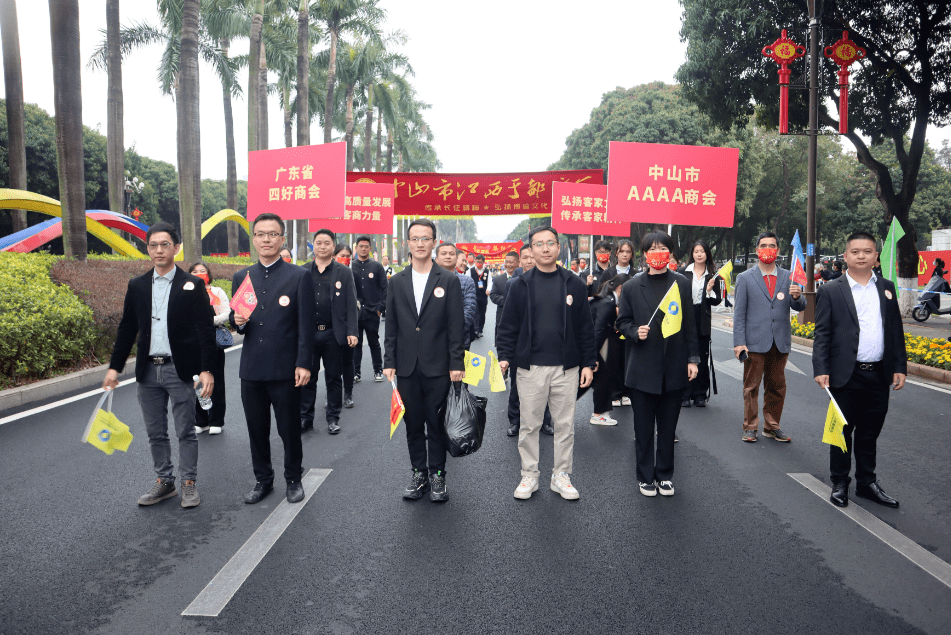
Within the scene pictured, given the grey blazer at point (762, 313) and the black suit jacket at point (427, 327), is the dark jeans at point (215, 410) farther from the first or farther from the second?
the grey blazer at point (762, 313)

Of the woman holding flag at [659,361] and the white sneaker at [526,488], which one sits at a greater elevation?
the woman holding flag at [659,361]

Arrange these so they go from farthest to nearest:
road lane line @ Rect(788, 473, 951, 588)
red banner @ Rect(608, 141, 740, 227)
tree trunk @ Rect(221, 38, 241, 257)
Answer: tree trunk @ Rect(221, 38, 241, 257), red banner @ Rect(608, 141, 740, 227), road lane line @ Rect(788, 473, 951, 588)

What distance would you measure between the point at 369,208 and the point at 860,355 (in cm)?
993

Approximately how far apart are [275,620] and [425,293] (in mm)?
2223

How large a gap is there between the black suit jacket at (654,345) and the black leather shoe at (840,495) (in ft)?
3.87

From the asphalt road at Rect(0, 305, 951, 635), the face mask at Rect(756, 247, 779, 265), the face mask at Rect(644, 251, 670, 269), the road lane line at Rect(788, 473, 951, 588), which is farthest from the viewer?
the face mask at Rect(756, 247, 779, 265)

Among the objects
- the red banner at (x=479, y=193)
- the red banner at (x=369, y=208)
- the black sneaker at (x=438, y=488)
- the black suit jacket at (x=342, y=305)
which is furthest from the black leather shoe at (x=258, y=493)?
the red banner at (x=479, y=193)

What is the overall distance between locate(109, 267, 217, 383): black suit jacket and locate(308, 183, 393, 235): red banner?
8.15 m

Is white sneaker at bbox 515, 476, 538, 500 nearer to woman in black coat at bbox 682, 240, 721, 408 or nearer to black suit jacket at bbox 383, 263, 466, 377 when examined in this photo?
black suit jacket at bbox 383, 263, 466, 377

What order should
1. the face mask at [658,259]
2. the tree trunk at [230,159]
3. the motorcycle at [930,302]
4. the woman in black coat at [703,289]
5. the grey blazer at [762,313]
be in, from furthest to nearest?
the tree trunk at [230,159] → the motorcycle at [930,302] → the woman in black coat at [703,289] → the grey blazer at [762,313] → the face mask at [658,259]

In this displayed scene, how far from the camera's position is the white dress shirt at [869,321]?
4.31 metres

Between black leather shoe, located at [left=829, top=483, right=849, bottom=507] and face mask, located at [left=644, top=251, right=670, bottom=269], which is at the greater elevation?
face mask, located at [left=644, top=251, right=670, bottom=269]

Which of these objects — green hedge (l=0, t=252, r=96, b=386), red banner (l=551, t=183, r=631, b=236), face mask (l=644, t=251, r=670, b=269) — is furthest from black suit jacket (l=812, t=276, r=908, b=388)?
green hedge (l=0, t=252, r=96, b=386)

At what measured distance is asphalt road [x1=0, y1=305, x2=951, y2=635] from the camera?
2.90 meters
